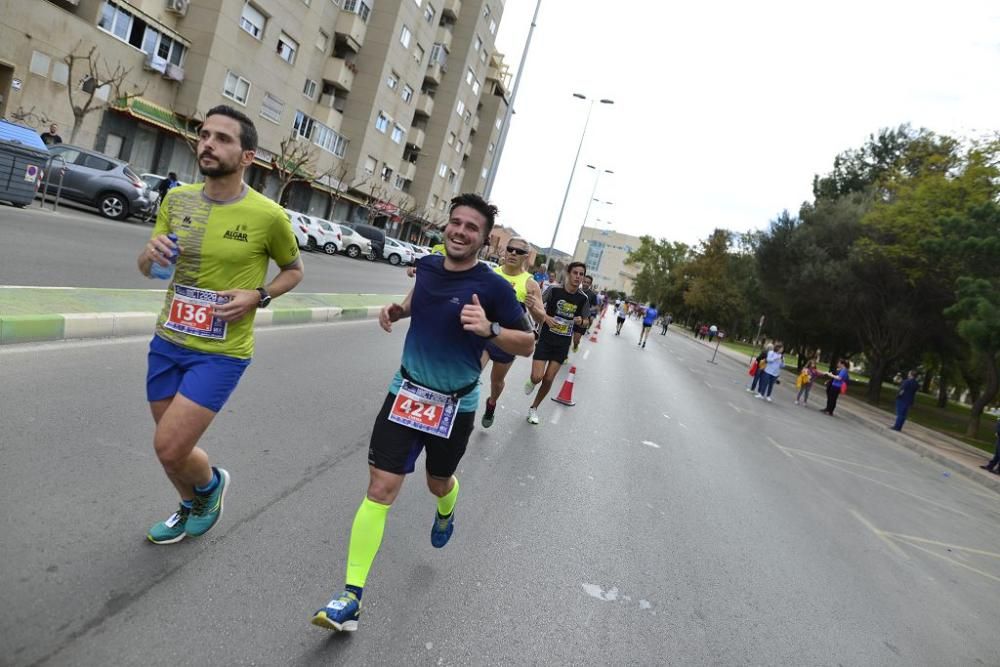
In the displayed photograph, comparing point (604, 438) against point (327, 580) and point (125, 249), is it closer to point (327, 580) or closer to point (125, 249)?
point (327, 580)

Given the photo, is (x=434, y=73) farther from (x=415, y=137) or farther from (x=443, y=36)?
(x=415, y=137)

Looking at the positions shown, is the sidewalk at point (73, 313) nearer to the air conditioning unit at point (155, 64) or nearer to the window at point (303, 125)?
the air conditioning unit at point (155, 64)

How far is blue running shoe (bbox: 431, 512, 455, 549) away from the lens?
377cm

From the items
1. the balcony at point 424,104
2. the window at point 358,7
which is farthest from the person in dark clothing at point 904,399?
the balcony at point 424,104

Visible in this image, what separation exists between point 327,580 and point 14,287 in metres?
6.43

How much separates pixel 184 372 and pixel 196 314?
275 mm

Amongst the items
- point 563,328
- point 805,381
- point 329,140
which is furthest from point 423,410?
point 329,140

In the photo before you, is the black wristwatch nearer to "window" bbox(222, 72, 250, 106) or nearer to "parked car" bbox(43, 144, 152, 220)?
"parked car" bbox(43, 144, 152, 220)

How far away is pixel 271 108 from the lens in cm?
3469

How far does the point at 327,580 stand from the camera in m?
3.41

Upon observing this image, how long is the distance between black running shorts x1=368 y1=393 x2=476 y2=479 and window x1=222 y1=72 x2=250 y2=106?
3193 cm

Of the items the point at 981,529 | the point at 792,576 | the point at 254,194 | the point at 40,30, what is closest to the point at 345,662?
the point at 254,194

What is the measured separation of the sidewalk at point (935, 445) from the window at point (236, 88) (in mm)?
28211

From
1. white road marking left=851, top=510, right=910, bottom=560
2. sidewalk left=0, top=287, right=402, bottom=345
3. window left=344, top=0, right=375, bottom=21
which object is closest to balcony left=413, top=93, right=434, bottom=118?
window left=344, top=0, right=375, bottom=21
